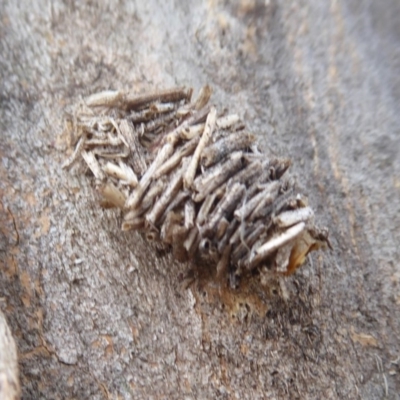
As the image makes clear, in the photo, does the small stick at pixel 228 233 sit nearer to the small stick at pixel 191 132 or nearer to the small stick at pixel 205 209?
the small stick at pixel 205 209

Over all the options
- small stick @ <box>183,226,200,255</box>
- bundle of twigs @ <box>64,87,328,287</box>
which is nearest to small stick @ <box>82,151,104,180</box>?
bundle of twigs @ <box>64,87,328,287</box>

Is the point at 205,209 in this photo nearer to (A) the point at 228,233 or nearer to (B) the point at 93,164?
(A) the point at 228,233

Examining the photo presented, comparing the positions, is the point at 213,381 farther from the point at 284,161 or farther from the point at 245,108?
the point at 245,108

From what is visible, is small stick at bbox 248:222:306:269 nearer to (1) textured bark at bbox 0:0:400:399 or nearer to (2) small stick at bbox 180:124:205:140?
(1) textured bark at bbox 0:0:400:399

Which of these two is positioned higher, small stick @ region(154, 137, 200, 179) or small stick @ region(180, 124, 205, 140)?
small stick @ region(180, 124, 205, 140)

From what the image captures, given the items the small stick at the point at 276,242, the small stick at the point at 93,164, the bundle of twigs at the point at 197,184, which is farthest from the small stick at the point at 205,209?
the small stick at the point at 93,164

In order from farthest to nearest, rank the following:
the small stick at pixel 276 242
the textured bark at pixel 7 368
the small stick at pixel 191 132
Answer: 1. the small stick at pixel 191 132
2. the small stick at pixel 276 242
3. the textured bark at pixel 7 368

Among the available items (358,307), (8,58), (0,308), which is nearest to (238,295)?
(358,307)

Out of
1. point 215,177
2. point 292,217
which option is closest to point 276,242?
point 292,217
